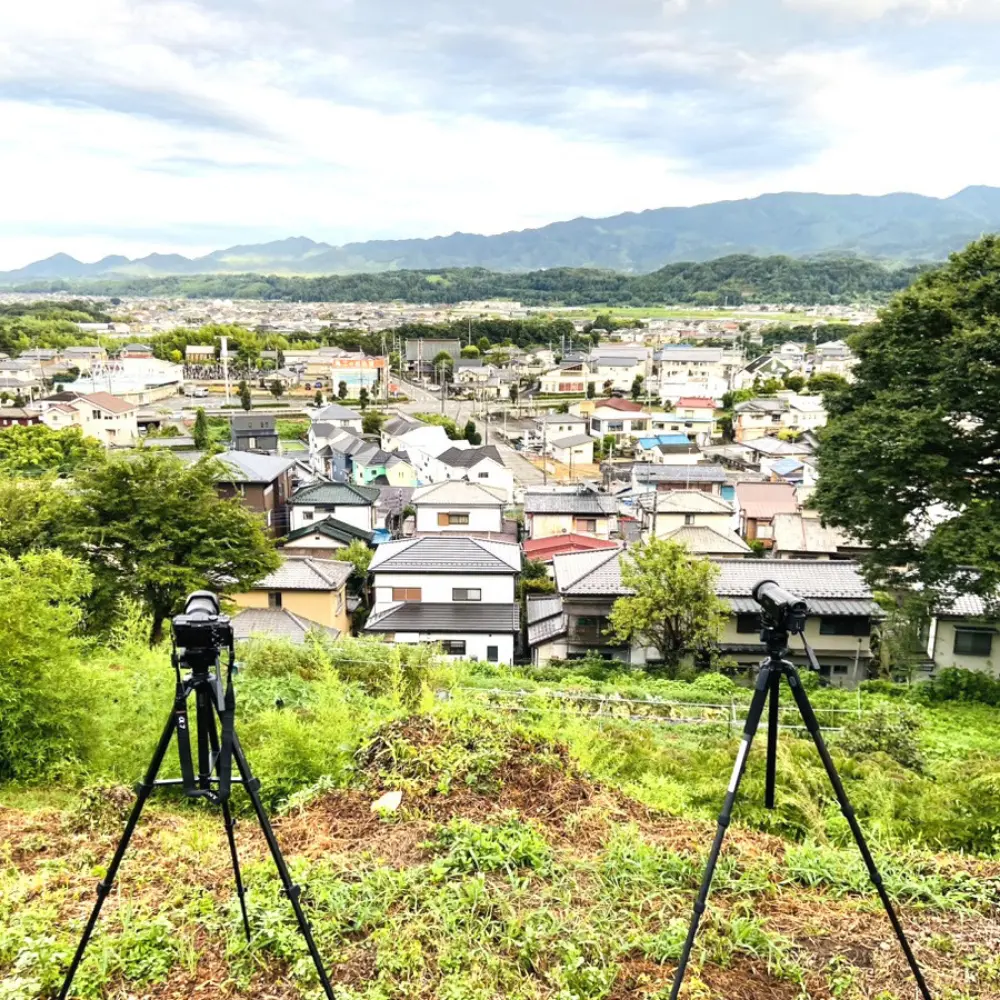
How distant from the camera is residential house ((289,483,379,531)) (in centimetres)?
2730

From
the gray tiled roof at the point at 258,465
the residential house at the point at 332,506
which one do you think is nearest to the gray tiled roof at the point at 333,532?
the residential house at the point at 332,506

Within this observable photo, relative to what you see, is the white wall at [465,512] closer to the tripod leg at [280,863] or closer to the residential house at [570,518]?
the residential house at [570,518]

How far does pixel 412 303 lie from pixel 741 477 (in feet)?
500

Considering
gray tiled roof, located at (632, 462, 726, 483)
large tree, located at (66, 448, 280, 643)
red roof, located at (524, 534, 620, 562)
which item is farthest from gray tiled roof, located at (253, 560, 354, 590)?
gray tiled roof, located at (632, 462, 726, 483)

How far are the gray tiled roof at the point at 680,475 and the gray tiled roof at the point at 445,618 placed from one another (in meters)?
16.5

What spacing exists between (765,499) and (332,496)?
1645 centimetres

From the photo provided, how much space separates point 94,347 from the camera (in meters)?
77.2

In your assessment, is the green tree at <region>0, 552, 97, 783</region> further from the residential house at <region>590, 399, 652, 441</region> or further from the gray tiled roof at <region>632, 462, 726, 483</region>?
the residential house at <region>590, 399, 652, 441</region>

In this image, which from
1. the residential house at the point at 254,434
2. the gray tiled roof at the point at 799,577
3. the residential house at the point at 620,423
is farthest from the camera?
the residential house at the point at 620,423

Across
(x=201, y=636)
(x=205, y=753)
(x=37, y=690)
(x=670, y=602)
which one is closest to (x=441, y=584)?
(x=670, y=602)

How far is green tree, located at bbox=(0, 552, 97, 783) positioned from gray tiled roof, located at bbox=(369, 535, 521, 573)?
11.9 metres

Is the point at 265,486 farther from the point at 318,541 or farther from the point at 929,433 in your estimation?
the point at 929,433

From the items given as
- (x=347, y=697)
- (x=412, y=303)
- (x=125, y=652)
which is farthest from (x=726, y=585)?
(x=412, y=303)

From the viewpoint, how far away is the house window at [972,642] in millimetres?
15562
